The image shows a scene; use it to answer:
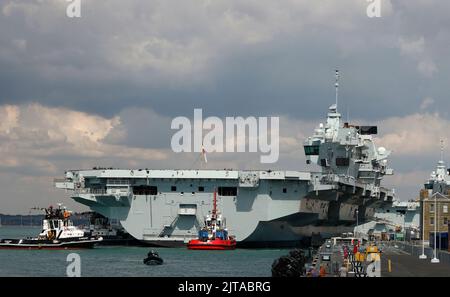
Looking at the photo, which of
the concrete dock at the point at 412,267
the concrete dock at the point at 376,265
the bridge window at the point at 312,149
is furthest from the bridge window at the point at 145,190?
the concrete dock at the point at 412,267

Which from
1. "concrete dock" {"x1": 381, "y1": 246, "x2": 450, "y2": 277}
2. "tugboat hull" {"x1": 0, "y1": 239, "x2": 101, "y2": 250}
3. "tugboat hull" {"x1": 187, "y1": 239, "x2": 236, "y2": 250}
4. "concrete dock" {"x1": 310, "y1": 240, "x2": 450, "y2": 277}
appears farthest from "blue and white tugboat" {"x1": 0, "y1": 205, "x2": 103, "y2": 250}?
"concrete dock" {"x1": 381, "y1": 246, "x2": 450, "y2": 277}

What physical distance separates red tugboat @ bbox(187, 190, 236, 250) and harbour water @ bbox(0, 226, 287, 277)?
0.74m

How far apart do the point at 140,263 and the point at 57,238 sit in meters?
18.5

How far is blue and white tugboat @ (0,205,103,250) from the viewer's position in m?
71.9

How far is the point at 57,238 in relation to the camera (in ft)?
238

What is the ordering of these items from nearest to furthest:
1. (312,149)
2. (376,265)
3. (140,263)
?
(376,265)
(140,263)
(312,149)

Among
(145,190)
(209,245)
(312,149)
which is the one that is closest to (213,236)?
(209,245)

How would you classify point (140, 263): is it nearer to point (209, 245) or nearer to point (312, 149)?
Answer: point (209, 245)

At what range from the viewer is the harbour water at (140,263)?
160ft

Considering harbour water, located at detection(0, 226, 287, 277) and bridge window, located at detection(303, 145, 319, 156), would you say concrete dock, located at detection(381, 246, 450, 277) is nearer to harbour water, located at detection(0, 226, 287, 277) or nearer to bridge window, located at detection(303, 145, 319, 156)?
harbour water, located at detection(0, 226, 287, 277)

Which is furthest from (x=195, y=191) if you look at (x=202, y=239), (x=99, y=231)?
(x=99, y=231)

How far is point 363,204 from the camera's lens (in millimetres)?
94125

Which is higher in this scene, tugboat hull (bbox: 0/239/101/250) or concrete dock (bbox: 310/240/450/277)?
concrete dock (bbox: 310/240/450/277)
